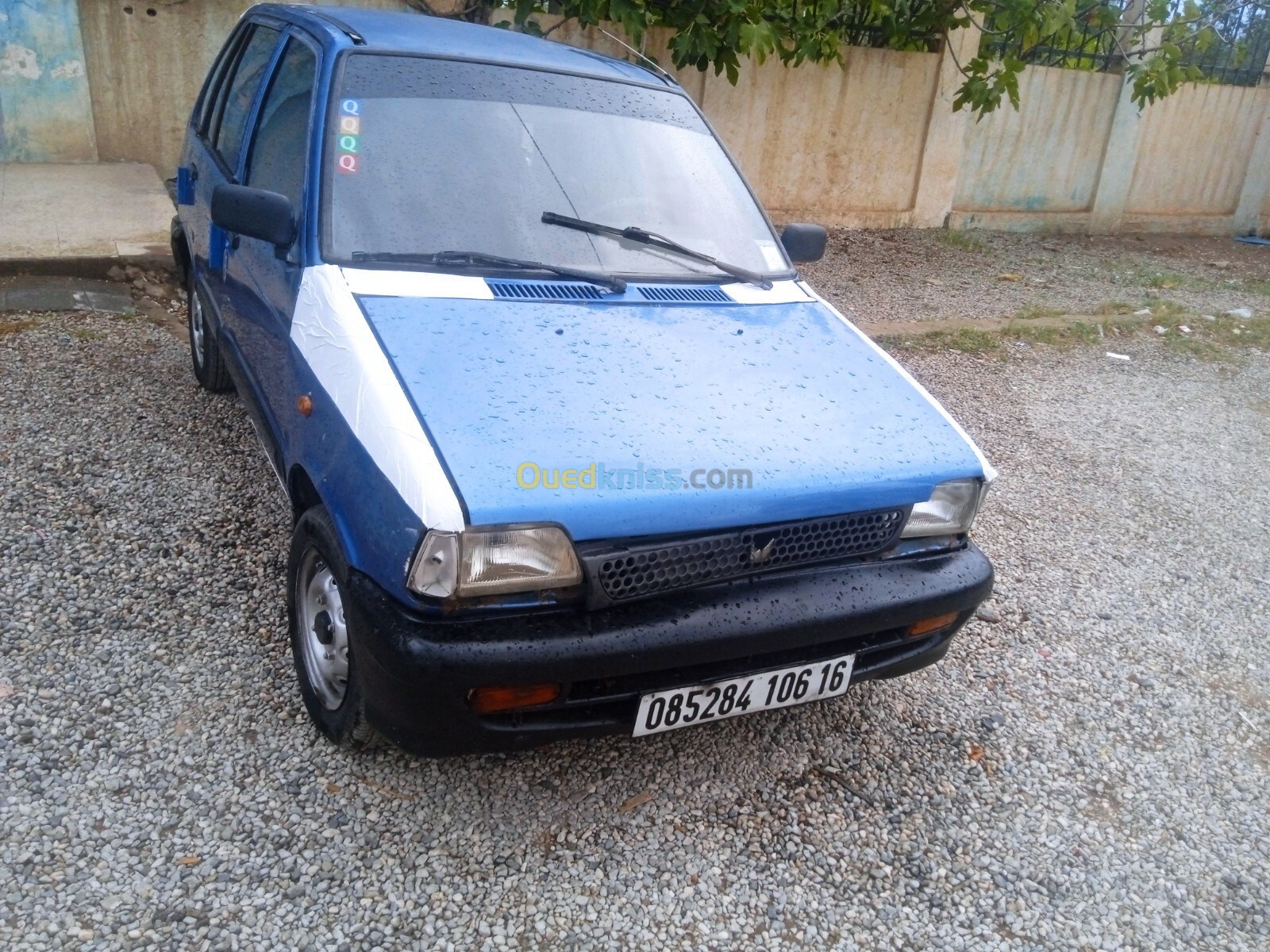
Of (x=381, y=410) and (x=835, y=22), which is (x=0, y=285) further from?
(x=835, y=22)

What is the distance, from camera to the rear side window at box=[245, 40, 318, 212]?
3.06 metres

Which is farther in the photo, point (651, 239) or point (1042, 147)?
point (1042, 147)

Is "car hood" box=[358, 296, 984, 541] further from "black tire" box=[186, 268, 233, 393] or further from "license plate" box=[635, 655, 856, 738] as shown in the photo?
"black tire" box=[186, 268, 233, 393]

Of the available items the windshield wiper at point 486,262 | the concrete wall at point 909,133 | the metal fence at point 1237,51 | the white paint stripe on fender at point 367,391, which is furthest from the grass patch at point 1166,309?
the white paint stripe on fender at point 367,391

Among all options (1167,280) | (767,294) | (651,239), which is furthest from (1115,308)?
(651,239)

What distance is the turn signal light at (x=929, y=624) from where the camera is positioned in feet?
8.73

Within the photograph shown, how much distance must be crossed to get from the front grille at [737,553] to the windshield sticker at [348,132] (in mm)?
1510

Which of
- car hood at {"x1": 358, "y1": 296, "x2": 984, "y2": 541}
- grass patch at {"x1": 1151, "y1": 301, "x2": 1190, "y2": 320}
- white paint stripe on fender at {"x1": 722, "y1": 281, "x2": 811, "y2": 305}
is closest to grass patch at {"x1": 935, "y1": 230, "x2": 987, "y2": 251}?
grass patch at {"x1": 1151, "y1": 301, "x2": 1190, "y2": 320}

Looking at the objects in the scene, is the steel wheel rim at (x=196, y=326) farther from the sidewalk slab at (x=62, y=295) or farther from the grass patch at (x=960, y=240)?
the grass patch at (x=960, y=240)

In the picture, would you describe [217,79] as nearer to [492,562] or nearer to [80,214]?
[80,214]

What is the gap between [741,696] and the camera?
2.46 meters

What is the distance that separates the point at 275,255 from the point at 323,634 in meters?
1.17

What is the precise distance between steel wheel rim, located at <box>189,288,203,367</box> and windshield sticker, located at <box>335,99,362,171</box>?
183 centimetres

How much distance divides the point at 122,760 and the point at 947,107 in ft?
31.2
